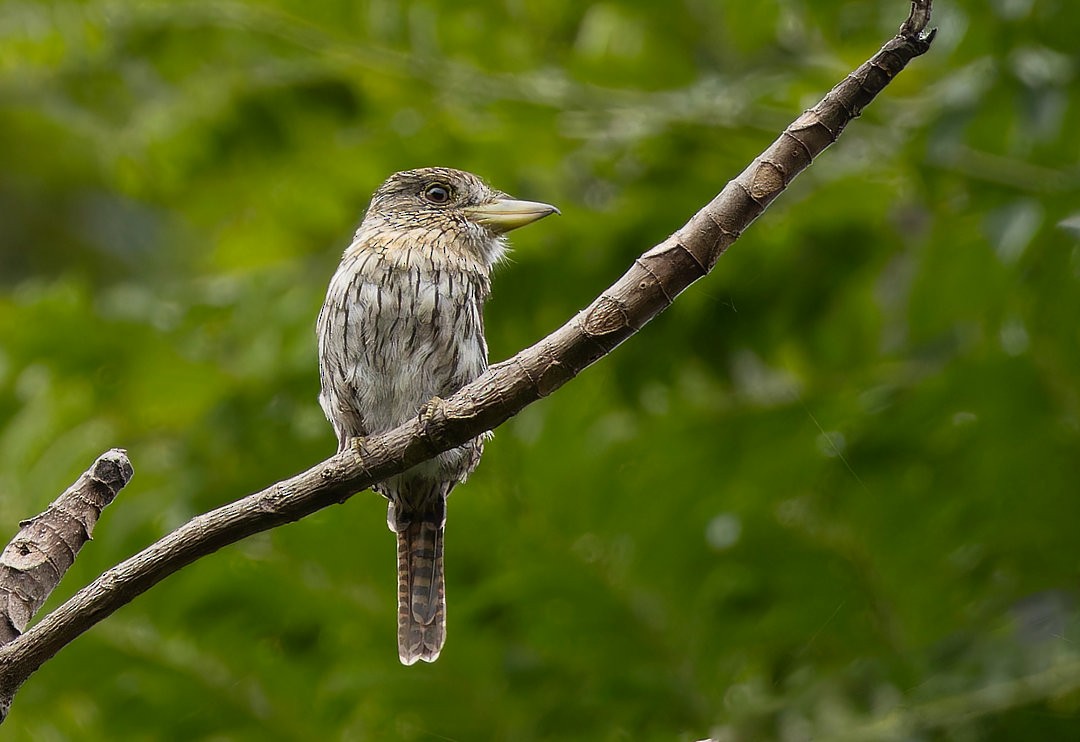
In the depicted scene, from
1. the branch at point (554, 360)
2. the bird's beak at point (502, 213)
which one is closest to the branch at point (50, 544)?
the branch at point (554, 360)

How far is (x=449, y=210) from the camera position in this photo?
302cm

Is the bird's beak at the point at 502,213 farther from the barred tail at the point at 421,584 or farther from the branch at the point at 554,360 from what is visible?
the branch at the point at 554,360

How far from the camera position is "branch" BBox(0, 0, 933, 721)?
1.58 meters

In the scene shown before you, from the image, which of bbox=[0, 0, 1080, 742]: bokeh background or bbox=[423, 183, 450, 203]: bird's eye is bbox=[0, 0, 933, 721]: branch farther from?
bbox=[0, 0, 1080, 742]: bokeh background

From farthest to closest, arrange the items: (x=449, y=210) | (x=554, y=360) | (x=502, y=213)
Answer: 1. (x=449, y=210)
2. (x=502, y=213)
3. (x=554, y=360)

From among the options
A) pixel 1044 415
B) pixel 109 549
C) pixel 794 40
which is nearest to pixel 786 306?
pixel 1044 415

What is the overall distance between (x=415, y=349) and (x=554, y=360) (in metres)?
1.08

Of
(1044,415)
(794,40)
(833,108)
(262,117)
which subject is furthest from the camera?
(262,117)

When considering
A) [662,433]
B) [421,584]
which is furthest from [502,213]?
[662,433]

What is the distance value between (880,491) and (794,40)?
1.68 m

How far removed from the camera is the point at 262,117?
488 centimetres

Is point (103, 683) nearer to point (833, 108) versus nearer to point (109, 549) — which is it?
point (109, 549)

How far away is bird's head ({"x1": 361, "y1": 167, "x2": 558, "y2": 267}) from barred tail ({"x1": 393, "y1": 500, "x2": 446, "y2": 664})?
21.9 inches

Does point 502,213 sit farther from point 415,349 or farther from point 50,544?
point 50,544
